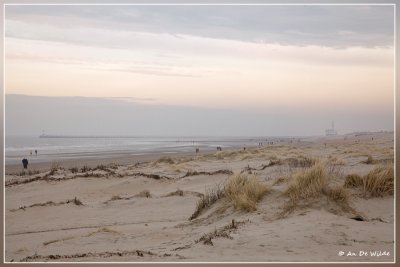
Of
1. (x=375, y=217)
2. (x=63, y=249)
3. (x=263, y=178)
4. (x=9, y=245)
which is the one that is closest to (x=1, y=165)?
(x=9, y=245)

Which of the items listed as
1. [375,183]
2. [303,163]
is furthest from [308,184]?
[303,163]

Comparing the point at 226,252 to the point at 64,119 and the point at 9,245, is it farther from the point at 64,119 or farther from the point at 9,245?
the point at 64,119

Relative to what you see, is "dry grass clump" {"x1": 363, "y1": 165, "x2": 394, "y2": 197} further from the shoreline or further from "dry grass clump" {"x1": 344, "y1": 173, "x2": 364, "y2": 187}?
the shoreline

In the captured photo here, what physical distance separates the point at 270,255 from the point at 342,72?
2.69m

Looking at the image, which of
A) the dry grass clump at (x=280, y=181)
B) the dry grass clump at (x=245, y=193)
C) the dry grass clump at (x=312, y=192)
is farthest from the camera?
the dry grass clump at (x=280, y=181)

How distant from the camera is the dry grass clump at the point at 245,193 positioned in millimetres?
4821

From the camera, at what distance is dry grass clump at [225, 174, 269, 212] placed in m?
4.82

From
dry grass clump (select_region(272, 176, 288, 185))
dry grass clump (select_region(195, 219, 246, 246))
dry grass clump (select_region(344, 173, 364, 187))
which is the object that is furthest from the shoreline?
dry grass clump (select_region(344, 173, 364, 187))

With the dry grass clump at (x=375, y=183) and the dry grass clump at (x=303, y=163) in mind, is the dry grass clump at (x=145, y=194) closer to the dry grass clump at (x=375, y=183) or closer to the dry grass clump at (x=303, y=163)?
the dry grass clump at (x=303, y=163)

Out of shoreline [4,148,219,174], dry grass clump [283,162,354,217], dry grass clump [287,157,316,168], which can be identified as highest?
dry grass clump [287,157,316,168]

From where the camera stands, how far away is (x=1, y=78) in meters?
4.79

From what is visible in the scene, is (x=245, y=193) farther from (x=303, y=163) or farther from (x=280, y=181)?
(x=303, y=163)

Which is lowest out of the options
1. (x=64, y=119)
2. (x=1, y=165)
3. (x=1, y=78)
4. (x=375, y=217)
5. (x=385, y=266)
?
(x=385, y=266)

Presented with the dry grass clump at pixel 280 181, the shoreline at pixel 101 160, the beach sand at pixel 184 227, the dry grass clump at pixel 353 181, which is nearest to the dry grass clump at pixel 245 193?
the beach sand at pixel 184 227
